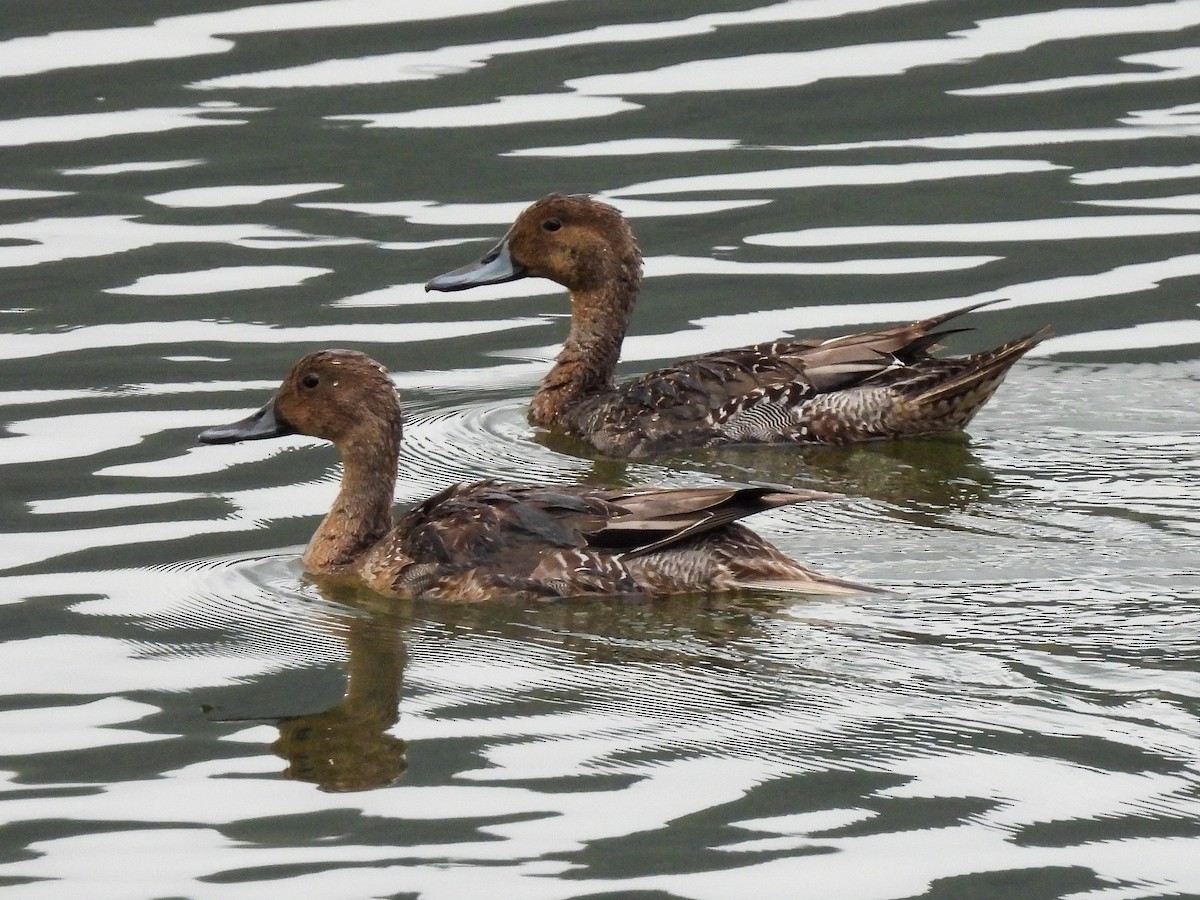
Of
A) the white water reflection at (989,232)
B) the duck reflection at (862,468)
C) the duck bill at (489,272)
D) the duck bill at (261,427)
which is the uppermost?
the duck bill at (489,272)

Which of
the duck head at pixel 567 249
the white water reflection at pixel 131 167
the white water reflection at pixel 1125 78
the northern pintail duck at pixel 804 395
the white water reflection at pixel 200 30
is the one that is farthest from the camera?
the white water reflection at pixel 200 30

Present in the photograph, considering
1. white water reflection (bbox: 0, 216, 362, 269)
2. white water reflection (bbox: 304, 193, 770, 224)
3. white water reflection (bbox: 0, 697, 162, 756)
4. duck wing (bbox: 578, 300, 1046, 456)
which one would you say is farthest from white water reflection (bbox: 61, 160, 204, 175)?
white water reflection (bbox: 0, 697, 162, 756)

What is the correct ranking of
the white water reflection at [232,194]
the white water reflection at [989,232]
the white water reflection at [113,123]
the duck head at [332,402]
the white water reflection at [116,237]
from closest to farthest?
the duck head at [332,402] < the white water reflection at [116,237] < the white water reflection at [989,232] < the white water reflection at [232,194] < the white water reflection at [113,123]

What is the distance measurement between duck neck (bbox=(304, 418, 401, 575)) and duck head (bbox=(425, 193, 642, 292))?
8.45 feet

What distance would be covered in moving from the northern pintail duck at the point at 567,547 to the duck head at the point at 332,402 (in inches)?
18.0

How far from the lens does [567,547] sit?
921 cm

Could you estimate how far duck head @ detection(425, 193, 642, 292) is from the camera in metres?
12.6

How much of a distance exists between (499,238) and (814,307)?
2061 mm

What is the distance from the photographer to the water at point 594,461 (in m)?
7.04

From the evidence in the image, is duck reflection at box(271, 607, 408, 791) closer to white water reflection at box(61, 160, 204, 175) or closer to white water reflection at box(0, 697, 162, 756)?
white water reflection at box(0, 697, 162, 756)

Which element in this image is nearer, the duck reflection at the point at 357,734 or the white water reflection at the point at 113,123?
the duck reflection at the point at 357,734

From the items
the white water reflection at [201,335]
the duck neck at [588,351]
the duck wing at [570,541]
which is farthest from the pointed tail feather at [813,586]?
the white water reflection at [201,335]

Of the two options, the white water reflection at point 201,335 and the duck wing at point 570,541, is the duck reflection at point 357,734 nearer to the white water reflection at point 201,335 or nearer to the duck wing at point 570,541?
the duck wing at point 570,541

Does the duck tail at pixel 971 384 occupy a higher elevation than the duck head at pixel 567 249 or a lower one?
lower
